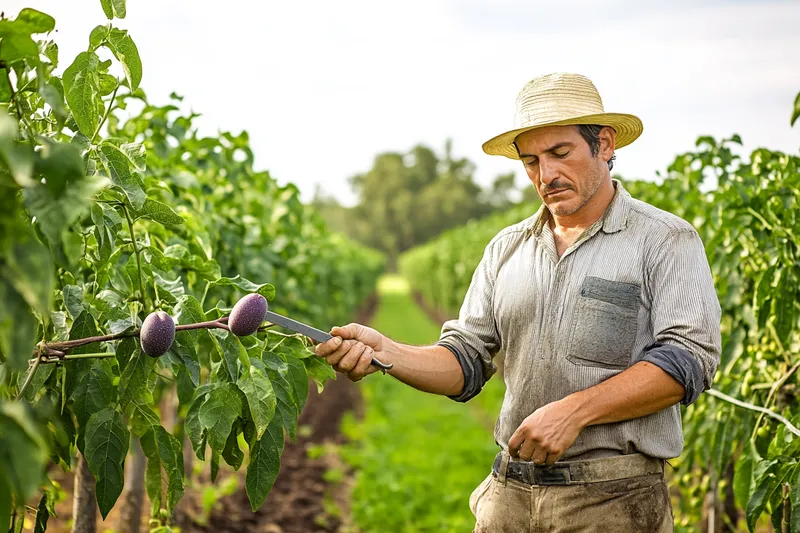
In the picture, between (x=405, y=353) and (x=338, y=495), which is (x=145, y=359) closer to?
(x=405, y=353)

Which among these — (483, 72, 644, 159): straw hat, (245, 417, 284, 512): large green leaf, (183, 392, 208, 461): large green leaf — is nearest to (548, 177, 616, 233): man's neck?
(483, 72, 644, 159): straw hat

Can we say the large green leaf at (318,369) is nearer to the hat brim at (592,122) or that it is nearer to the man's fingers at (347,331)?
the man's fingers at (347,331)

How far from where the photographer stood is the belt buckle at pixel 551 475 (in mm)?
2398

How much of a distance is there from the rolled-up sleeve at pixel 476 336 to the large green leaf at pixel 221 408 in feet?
3.62

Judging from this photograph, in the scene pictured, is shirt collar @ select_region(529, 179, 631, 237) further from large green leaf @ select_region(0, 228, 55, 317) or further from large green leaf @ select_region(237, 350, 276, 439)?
large green leaf @ select_region(0, 228, 55, 317)

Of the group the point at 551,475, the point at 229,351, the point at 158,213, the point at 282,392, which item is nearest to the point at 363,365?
the point at 282,392

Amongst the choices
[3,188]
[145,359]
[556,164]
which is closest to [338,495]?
[556,164]

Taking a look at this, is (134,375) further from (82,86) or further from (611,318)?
(611,318)

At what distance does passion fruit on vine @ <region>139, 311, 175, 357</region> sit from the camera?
154 centimetres

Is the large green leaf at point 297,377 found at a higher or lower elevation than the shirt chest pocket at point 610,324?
lower

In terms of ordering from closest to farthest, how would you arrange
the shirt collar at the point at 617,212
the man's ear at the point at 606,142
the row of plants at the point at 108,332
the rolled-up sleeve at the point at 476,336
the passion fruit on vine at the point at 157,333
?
the row of plants at the point at 108,332 < the passion fruit on vine at the point at 157,333 < the shirt collar at the point at 617,212 < the man's ear at the point at 606,142 < the rolled-up sleeve at the point at 476,336

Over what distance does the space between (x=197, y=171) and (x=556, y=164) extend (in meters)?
2.40

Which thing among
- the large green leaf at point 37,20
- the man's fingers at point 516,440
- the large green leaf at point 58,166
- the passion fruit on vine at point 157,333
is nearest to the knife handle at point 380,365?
the man's fingers at point 516,440

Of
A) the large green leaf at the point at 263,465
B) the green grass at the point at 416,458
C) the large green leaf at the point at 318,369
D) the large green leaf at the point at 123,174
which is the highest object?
the large green leaf at the point at 123,174
